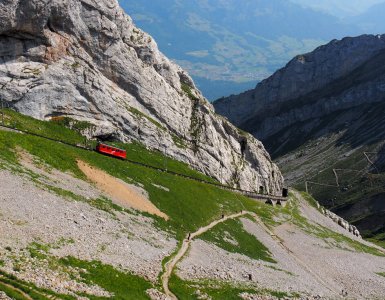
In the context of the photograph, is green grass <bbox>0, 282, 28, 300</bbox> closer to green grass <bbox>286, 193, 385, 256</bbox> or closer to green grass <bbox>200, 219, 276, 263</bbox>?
green grass <bbox>200, 219, 276, 263</bbox>

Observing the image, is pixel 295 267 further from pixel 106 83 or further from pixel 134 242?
pixel 106 83

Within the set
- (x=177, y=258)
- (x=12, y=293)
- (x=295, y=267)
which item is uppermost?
(x=295, y=267)

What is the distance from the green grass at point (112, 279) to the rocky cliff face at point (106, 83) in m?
58.0

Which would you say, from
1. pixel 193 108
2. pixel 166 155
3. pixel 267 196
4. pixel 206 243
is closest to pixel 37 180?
pixel 206 243

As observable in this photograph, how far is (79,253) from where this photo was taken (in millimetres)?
40281

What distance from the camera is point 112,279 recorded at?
124 ft

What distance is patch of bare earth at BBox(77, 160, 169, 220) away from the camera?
215ft

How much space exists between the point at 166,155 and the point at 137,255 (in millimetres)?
68022

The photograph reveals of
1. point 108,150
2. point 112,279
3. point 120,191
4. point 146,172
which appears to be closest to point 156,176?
point 146,172

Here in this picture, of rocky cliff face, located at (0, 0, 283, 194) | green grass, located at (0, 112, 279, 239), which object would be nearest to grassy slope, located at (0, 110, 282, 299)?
green grass, located at (0, 112, 279, 239)

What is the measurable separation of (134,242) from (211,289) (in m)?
9.58

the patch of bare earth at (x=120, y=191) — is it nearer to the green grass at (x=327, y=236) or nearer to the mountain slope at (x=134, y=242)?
the mountain slope at (x=134, y=242)

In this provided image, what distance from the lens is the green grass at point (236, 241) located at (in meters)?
69.2

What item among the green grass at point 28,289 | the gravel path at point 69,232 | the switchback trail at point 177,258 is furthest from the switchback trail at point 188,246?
the green grass at point 28,289
